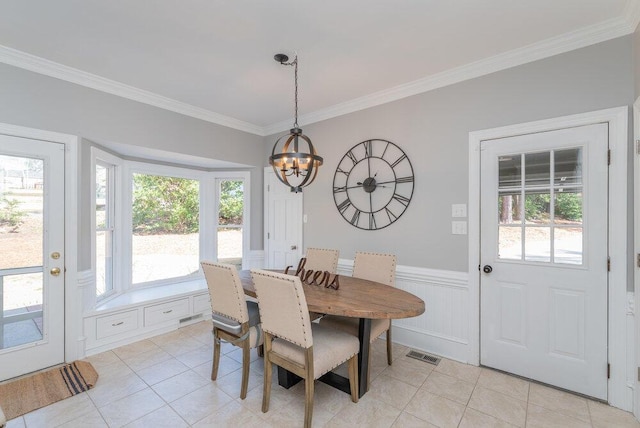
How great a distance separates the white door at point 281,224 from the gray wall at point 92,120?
729 millimetres

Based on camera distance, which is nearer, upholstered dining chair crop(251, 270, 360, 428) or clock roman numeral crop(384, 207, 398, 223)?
upholstered dining chair crop(251, 270, 360, 428)

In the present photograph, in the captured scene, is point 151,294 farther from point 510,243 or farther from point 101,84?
point 510,243

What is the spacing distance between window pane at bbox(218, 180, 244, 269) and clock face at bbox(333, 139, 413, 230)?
1.69 m

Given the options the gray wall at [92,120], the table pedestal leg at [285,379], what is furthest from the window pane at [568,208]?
the gray wall at [92,120]

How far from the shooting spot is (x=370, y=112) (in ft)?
10.8

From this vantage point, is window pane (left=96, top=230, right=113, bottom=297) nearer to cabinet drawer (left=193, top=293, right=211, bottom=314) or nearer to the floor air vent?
cabinet drawer (left=193, top=293, right=211, bottom=314)

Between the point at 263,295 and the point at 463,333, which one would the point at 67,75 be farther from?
the point at 463,333

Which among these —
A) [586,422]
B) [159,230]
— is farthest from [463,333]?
[159,230]

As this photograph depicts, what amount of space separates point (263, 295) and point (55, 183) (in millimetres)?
2261

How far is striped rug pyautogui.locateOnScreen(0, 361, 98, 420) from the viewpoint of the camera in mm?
2041

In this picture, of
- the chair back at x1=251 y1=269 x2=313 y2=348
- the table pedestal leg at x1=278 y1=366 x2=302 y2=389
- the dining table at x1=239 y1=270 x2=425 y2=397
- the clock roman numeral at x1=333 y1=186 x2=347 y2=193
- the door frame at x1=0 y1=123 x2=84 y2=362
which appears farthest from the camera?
the clock roman numeral at x1=333 y1=186 x2=347 y2=193

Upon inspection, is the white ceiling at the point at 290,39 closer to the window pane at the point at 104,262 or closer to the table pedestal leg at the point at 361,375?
the window pane at the point at 104,262

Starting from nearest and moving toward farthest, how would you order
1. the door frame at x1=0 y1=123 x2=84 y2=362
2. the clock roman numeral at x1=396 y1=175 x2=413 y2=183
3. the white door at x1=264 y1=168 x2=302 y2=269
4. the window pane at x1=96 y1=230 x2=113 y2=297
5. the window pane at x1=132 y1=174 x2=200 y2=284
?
the door frame at x1=0 y1=123 x2=84 y2=362
the clock roman numeral at x1=396 y1=175 x2=413 y2=183
the window pane at x1=96 y1=230 x2=113 y2=297
the window pane at x1=132 y1=174 x2=200 y2=284
the white door at x1=264 y1=168 x2=302 y2=269

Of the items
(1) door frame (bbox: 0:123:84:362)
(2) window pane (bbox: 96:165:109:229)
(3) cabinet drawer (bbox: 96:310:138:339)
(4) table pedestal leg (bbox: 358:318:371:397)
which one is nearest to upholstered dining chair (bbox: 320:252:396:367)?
(4) table pedestal leg (bbox: 358:318:371:397)
